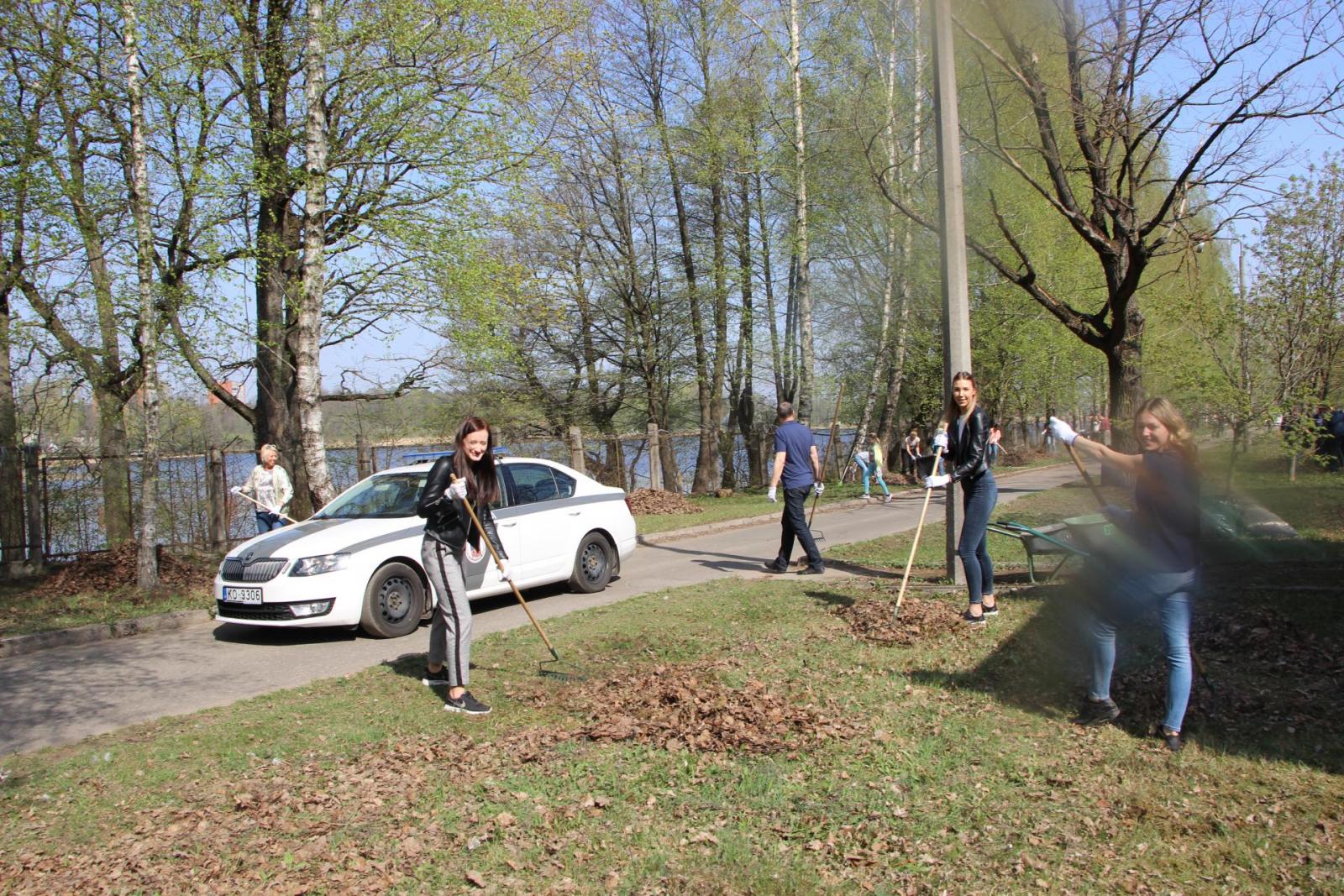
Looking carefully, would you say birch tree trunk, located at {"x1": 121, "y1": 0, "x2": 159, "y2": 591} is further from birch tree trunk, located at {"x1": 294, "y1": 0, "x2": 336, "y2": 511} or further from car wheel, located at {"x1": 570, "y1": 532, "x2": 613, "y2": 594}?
car wheel, located at {"x1": 570, "y1": 532, "x2": 613, "y2": 594}

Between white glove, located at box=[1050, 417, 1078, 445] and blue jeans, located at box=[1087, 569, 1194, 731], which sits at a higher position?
white glove, located at box=[1050, 417, 1078, 445]

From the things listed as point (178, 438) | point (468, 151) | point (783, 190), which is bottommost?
point (178, 438)

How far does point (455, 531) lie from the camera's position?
20.7 feet

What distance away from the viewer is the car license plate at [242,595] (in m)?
8.56

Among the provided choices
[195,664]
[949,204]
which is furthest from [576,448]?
[195,664]

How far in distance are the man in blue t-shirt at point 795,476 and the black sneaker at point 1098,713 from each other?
549 centimetres

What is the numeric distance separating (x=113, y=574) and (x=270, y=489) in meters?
2.30

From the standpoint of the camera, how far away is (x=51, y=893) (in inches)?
148

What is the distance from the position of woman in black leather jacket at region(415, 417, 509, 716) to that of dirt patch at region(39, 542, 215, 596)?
22.3ft

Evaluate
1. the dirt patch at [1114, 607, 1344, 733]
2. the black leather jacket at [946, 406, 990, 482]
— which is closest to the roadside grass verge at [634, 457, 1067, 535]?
the black leather jacket at [946, 406, 990, 482]

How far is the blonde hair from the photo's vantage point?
4.97 meters

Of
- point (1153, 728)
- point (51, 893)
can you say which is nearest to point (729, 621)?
point (1153, 728)

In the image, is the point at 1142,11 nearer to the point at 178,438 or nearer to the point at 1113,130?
the point at 1113,130

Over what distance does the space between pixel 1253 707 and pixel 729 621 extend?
4122 mm
